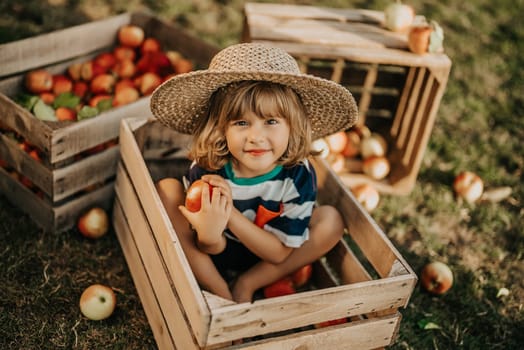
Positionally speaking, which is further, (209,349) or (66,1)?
(66,1)

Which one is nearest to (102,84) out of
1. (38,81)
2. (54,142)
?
(38,81)

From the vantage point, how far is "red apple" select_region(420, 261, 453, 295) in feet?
10.0

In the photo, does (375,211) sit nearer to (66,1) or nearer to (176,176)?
(176,176)

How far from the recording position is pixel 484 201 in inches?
151

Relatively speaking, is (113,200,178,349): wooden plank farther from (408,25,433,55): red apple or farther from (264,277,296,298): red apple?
(408,25,433,55): red apple

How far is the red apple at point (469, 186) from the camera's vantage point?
3758 mm

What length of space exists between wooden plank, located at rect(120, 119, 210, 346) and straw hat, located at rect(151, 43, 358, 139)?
0.81ft

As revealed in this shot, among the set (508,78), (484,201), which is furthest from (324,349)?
(508,78)

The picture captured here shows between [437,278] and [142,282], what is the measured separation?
4.77ft

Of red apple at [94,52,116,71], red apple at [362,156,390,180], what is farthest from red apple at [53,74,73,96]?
red apple at [362,156,390,180]

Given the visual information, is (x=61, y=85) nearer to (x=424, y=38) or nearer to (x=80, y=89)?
(x=80, y=89)

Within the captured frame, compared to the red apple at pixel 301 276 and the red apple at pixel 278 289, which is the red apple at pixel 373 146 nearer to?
the red apple at pixel 301 276

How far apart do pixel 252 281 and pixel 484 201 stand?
73.6 inches

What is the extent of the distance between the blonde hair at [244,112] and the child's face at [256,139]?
26 mm
